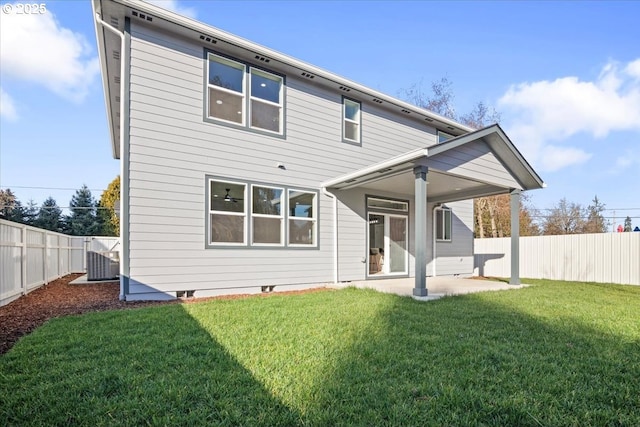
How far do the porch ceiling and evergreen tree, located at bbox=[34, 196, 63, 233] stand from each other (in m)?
30.9

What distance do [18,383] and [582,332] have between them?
6.02 m

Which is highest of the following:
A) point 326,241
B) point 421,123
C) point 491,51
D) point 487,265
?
point 491,51

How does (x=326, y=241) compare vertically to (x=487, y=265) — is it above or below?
above

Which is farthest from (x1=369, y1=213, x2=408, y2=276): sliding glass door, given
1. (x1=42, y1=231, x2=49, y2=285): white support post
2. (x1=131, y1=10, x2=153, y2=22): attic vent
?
(x1=42, y1=231, x2=49, y2=285): white support post

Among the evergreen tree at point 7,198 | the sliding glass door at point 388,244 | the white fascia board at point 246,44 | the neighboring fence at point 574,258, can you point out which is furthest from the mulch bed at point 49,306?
the evergreen tree at point 7,198

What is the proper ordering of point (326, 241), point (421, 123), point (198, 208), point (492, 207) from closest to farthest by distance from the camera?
point (198, 208) → point (326, 241) → point (421, 123) → point (492, 207)

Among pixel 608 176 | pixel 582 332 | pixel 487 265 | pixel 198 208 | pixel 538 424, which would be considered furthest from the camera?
pixel 608 176

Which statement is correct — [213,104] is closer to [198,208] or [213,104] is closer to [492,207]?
[198,208]

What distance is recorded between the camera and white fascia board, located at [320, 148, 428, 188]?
665cm

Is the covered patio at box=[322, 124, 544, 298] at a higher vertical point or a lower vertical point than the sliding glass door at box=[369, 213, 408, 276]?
higher

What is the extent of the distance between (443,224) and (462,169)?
183 inches

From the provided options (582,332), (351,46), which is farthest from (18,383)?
(351,46)

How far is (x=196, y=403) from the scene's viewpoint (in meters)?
2.37

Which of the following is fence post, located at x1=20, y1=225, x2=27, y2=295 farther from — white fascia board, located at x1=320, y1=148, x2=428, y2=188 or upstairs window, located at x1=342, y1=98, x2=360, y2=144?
upstairs window, located at x1=342, y1=98, x2=360, y2=144
